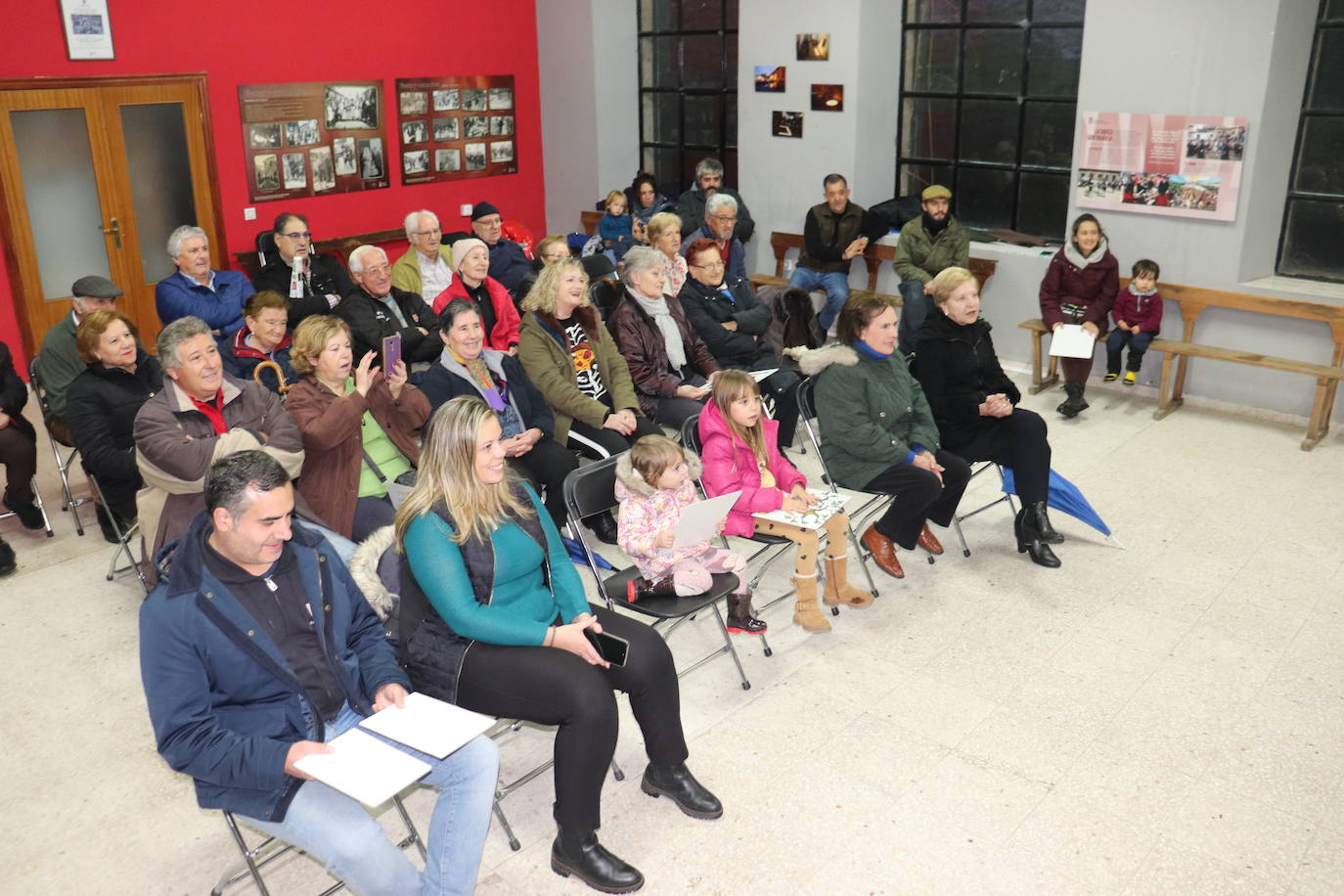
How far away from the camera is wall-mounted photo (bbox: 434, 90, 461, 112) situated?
1014 centimetres

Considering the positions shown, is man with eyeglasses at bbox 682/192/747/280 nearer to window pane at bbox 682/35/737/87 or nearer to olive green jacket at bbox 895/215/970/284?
olive green jacket at bbox 895/215/970/284

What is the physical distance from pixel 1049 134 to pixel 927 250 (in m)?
1.31

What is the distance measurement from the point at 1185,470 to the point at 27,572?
6240 millimetres

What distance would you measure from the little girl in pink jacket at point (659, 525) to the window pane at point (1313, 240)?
5.46 m

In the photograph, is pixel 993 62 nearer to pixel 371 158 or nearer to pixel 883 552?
pixel 883 552

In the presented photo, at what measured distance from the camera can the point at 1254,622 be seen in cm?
470

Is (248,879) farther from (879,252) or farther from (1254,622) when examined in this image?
(879,252)

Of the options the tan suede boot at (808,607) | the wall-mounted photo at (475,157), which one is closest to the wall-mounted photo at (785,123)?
the wall-mounted photo at (475,157)

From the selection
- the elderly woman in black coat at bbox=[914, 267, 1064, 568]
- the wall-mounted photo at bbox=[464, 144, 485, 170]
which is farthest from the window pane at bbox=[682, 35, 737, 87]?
the elderly woman in black coat at bbox=[914, 267, 1064, 568]

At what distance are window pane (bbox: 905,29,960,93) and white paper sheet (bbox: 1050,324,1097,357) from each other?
8.48 feet

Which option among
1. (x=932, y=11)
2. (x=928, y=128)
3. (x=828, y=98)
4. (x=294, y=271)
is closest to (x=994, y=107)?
(x=928, y=128)

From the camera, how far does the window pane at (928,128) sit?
8977mm

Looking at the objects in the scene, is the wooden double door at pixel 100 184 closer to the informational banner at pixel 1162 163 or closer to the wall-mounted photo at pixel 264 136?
the wall-mounted photo at pixel 264 136

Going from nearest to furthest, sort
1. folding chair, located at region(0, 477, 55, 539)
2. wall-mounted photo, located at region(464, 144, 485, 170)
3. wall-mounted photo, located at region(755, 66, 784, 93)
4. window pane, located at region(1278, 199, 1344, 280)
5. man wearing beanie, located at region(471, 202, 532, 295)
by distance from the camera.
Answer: folding chair, located at region(0, 477, 55, 539)
window pane, located at region(1278, 199, 1344, 280)
man wearing beanie, located at region(471, 202, 532, 295)
wall-mounted photo, located at region(755, 66, 784, 93)
wall-mounted photo, located at region(464, 144, 485, 170)
